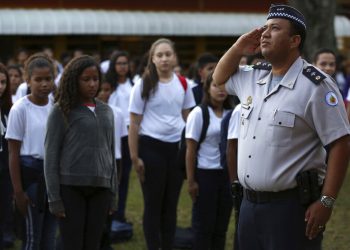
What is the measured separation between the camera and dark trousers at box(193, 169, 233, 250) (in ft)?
22.7

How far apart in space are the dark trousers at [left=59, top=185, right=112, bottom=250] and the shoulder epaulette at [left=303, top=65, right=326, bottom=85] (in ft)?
6.57

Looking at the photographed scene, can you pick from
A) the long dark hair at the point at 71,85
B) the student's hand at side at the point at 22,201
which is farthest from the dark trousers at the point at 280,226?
the student's hand at side at the point at 22,201

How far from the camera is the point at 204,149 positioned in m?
6.98

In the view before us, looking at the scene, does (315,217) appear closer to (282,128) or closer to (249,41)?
(282,128)

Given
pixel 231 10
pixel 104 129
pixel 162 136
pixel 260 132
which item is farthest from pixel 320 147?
pixel 231 10

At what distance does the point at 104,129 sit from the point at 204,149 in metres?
1.37

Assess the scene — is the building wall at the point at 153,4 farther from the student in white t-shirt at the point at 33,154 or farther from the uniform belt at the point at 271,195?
the uniform belt at the point at 271,195

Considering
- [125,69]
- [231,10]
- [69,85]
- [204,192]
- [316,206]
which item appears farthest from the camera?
[231,10]

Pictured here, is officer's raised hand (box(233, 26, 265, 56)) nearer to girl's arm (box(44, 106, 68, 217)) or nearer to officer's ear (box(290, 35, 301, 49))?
officer's ear (box(290, 35, 301, 49))

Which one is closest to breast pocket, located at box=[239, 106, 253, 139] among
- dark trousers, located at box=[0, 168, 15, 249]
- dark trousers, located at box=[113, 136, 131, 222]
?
dark trousers, located at box=[0, 168, 15, 249]

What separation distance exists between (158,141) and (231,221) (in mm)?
2487

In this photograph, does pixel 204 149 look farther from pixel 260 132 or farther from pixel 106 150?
pixel 260 132

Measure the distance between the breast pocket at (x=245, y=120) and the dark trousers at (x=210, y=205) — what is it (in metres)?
2.17

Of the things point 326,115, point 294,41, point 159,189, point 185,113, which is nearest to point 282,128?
point 326,115
